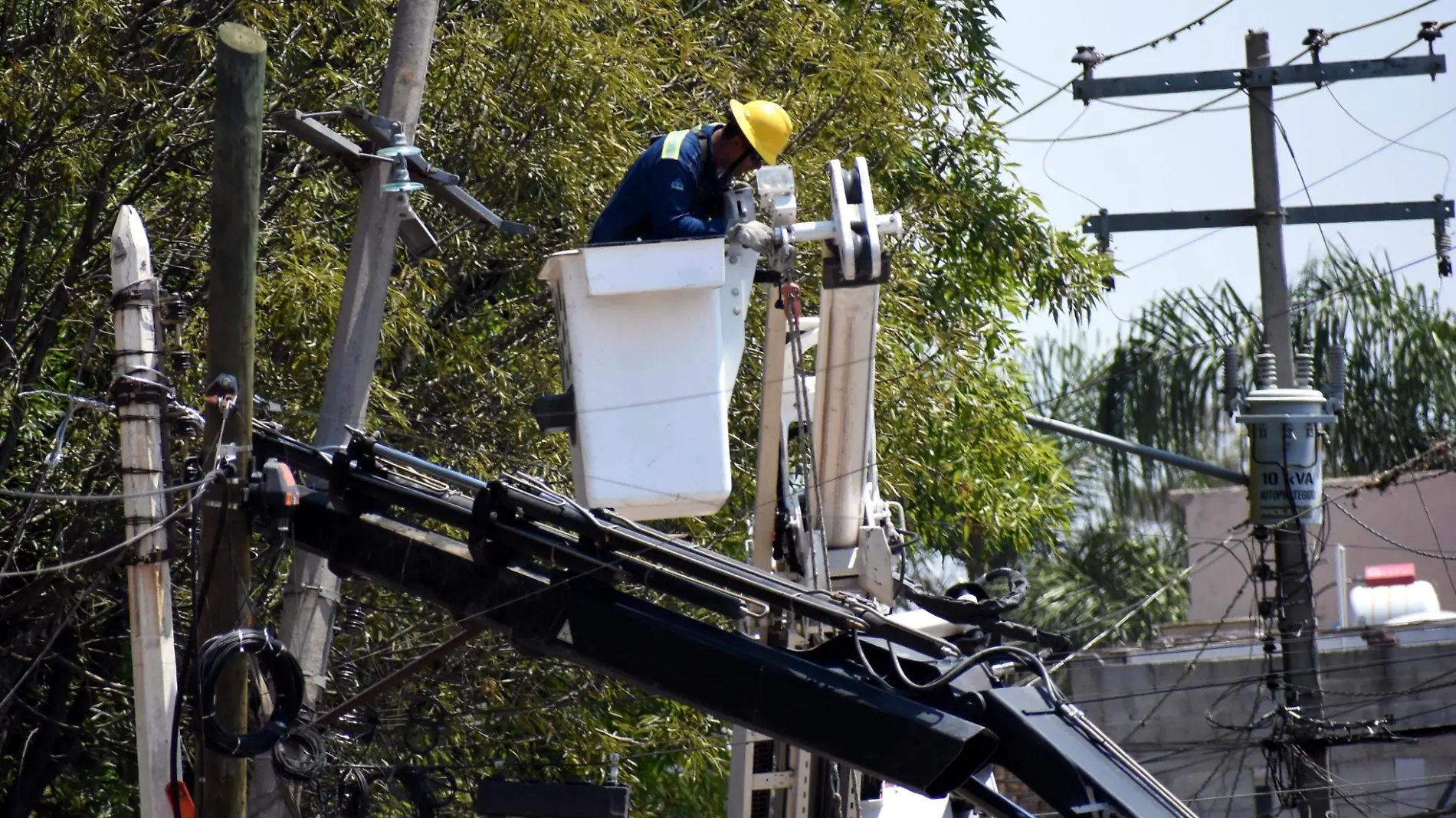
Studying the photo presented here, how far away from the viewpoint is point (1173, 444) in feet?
86.9

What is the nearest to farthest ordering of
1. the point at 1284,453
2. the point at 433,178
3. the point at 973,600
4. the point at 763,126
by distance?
the point at 763,126 → the point at 973,600 → the point at 433,178 → the point at 1284,453

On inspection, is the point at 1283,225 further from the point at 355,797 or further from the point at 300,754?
the point at 300,754

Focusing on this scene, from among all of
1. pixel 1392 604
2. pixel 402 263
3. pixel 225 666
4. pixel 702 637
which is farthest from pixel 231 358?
pixel 1392 604

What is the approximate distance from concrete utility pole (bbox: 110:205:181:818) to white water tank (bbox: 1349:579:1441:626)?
14.8 meters

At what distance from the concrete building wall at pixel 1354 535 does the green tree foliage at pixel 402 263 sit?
12.7 m

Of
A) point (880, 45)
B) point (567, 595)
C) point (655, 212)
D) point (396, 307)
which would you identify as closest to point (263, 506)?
point (567, 595)

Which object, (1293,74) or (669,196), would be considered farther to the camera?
(1293,74)

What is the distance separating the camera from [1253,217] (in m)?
13.7

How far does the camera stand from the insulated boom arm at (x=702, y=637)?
6352mm

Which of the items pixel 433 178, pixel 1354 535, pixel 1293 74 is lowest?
pixel 1354 535

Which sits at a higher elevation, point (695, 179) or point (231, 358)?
point (695, 179)

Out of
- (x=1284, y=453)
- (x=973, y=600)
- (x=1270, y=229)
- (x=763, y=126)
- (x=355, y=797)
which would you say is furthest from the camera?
(x=1270, y=229)

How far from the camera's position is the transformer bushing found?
12.6 m

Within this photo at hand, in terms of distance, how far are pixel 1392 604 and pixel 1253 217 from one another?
7274 mm
